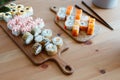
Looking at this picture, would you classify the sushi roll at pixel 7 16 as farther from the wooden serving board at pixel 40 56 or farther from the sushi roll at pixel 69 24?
the sushi roll at pixel 69 24

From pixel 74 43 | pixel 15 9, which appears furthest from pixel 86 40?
pixel 15 9

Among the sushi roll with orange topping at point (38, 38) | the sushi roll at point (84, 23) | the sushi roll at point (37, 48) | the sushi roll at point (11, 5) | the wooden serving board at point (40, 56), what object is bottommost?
the wooden serving board at point (40, 56)

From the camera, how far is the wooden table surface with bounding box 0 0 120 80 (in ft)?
1.84

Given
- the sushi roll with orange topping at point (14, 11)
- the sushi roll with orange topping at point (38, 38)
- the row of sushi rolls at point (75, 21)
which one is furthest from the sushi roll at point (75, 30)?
the sushi roll with orange topping at point (14, 11)

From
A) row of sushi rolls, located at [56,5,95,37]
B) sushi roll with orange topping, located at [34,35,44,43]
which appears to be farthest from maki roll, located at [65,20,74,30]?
sushi roll with orange topping, located at [34,35,44,43]

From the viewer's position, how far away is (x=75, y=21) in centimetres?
68

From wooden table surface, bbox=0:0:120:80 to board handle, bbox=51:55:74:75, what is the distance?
0.04ft

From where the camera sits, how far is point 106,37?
0.68 meters

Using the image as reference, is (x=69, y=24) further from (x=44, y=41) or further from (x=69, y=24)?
(x=44, y=41)

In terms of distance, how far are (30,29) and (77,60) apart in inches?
6.9

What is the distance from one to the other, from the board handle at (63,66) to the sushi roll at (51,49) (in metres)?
0.01

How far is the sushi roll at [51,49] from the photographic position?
0.59 meters

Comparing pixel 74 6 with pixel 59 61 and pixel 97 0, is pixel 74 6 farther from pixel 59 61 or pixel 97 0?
pixel 59 61

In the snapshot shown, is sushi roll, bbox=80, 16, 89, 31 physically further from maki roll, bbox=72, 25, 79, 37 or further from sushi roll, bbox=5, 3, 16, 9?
sushi roll, bbox=5, 3, 16, 9
